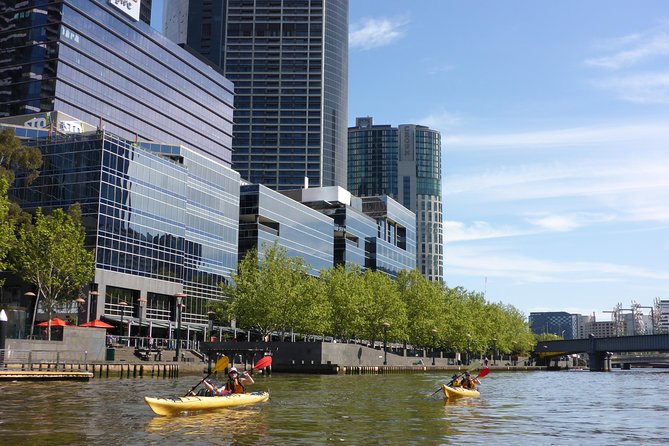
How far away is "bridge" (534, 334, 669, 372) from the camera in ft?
446

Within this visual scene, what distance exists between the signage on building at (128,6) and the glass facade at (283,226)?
48.1m

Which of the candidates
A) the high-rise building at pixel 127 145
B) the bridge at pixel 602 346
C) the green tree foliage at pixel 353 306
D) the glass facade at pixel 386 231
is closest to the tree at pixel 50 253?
the high-rise building at pixel 127 145

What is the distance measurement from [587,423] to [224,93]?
168m

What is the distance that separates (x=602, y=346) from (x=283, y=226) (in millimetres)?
71177

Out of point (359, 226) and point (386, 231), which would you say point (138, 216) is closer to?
point (359, 226)

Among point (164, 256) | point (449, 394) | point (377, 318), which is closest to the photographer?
point (449, 394)

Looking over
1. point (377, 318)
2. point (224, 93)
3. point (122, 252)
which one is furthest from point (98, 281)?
point (224, 93)

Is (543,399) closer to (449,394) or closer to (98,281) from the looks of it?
(449,394)

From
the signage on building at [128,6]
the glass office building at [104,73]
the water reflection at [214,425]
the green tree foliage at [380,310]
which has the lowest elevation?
the water reflection at [214,425]

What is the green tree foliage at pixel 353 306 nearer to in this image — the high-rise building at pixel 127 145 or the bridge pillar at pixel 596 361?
the high-rise building at pixel 127 145

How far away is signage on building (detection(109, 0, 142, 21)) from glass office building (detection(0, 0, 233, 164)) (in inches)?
16.2

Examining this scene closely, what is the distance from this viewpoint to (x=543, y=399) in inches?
1988

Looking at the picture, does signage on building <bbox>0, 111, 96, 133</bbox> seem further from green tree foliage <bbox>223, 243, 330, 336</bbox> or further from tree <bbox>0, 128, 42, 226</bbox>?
green tree foliage <bbox>223, 243, 330, 336</bbox>

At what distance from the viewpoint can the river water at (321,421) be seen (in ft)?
83.7
